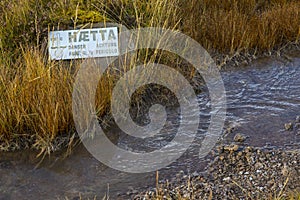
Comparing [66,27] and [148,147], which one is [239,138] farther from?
[66,27]

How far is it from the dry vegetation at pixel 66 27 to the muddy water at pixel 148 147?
23 centimetres

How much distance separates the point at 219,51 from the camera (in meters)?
5.57

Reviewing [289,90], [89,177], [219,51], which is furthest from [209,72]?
[89,177]

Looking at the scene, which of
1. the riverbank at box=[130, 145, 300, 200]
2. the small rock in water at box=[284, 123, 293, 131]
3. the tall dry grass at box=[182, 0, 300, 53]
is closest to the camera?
the riverbank at box=[130, 145, 300, 200]

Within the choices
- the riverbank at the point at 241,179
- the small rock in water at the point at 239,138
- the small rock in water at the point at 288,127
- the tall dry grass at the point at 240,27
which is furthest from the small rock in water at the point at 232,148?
the tall dry grass at the point at 240,27

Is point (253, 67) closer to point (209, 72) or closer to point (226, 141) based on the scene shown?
point (209, 72)

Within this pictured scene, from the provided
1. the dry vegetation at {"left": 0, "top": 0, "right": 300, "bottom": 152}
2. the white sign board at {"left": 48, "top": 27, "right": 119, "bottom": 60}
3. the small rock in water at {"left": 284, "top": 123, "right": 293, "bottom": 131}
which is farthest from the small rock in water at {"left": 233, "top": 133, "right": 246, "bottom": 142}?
the white sign board at {"left": 48, "top": 27, "right": 119, "bottom": 60}

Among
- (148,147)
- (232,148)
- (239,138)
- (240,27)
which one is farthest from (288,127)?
(240,27)

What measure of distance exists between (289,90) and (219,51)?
3.81 feet

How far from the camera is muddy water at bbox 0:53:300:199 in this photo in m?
3.32

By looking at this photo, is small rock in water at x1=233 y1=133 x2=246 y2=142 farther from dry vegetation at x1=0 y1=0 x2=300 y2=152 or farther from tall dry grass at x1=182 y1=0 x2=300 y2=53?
tall dry grass at x1=182 y1=0 x2=300 y2=53

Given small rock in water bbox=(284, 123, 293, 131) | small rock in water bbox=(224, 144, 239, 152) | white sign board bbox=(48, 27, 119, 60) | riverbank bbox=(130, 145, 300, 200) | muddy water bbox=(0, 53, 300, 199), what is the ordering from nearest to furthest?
1. riverbank bbox=(130, 145, 300, 200)
2. muddy water bbox=(0, 53, 300, 199)
3. small rock in water bbox=(224, 144, 239, 152)
4. small rock in water bbox=(284, 123, 293, 131)
5. white sign board bbox=(48, 27, 119, 60)

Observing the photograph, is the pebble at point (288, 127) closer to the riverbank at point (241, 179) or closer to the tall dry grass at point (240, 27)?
the riverbank at point (241, 179)

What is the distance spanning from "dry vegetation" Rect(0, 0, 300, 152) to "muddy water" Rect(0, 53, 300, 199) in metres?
0.23
